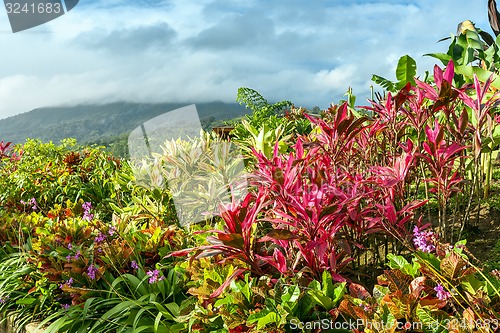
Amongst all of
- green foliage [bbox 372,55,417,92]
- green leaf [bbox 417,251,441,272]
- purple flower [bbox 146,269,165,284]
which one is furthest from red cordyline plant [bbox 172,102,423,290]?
green foliage [bbox 372,55,417,92]

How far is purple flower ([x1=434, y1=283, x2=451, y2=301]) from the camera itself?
1.45m

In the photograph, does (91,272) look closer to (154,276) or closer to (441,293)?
(154,276)

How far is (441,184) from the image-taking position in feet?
6.63

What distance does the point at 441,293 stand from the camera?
4.79ft

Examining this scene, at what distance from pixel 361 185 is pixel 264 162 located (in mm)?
441

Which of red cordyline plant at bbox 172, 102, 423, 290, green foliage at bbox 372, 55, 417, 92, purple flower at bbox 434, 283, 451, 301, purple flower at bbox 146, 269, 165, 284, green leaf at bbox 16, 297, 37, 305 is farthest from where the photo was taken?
green foliage at bbox 372, 55, 417, 92

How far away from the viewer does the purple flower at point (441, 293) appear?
4.77 feet

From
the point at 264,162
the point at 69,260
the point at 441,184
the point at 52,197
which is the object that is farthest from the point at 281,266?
the point at 52,197

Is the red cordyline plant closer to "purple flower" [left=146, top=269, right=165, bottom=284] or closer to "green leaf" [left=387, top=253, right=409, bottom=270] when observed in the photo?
"green leaf" [left=387, top=253, right=409, bottom=270]

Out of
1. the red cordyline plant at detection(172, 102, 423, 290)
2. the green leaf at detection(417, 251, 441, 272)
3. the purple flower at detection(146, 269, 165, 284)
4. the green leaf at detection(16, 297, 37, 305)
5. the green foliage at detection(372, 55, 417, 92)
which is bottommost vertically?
the green leaf at detection(16, 297, 37, 305)

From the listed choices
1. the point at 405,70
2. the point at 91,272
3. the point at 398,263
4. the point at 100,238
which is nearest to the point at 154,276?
the point at 91,272

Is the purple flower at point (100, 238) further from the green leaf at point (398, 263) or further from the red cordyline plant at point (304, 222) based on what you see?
the green leaf at point (398, 263)

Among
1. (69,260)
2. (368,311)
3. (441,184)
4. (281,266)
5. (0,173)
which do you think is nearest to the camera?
(368,311)

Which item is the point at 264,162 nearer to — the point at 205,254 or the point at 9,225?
the point at 205,254
